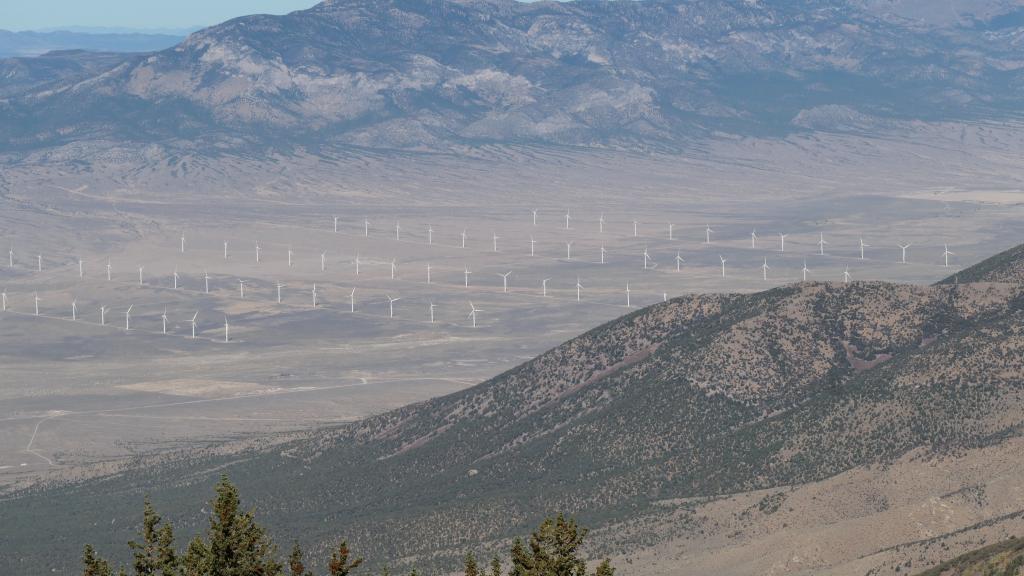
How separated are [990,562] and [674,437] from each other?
24293mm

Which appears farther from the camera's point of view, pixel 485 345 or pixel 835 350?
pixel 485 345

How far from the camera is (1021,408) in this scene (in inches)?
2249

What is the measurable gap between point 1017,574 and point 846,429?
2085 cm

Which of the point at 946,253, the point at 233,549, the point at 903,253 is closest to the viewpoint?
the point at 233,549

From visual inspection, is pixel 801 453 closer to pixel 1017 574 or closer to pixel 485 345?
pixel 1017 574

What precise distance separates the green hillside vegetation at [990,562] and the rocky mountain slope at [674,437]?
18.5ft

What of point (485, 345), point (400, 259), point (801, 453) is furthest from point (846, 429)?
point (400, 259)

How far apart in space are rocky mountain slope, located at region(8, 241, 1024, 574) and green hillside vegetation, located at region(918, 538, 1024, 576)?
5.64 meters

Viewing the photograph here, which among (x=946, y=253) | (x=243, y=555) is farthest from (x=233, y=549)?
(x=946, y=253)

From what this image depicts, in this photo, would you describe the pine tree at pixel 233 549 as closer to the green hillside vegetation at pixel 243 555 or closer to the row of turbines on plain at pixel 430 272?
the green hillside vegetation at pixel 243 555

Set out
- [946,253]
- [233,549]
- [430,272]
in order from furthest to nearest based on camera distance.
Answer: [430,272], [946,253], [233,549]

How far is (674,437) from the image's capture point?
210ft

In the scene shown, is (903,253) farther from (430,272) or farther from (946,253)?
(430,272)

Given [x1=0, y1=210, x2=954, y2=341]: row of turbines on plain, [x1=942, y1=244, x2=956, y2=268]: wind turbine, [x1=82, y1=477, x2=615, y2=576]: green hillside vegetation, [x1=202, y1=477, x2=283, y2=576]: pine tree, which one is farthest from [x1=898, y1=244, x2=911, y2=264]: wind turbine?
[x1=202, y1=477, x2=283, y2=576]: pine tree
